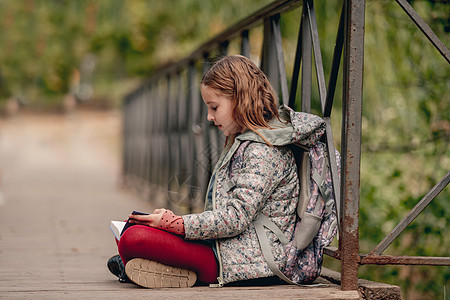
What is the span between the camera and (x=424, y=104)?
557cm

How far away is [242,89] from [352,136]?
1.67 ft

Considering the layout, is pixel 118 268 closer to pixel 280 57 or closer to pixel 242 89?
pixel 242 89

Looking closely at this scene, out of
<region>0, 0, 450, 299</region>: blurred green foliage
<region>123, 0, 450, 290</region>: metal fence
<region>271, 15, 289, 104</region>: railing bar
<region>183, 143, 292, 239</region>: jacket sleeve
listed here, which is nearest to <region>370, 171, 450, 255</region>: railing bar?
<region>123, 0, 450, 290</region>: metal fence

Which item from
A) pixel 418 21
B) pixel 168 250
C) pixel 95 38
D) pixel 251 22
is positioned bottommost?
pixel 168 250

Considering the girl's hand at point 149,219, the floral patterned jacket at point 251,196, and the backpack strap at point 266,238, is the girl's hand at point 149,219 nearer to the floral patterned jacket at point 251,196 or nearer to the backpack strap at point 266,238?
the floral patterned jacket at point 251,196

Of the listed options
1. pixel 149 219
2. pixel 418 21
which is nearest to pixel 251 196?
pixel 149 219

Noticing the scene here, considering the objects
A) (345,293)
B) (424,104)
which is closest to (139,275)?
(345,293)

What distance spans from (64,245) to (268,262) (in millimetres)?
2394

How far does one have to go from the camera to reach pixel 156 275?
2.89 meters

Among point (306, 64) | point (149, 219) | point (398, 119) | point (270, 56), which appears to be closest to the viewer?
point (149, 219)

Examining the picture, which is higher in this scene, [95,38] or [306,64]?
[95,38]

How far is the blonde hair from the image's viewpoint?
2.88 metres

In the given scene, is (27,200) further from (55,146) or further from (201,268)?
(55,146)

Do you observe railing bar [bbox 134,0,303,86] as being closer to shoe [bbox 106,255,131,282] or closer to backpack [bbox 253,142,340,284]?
backpack [bbox 253,142,340,284]
